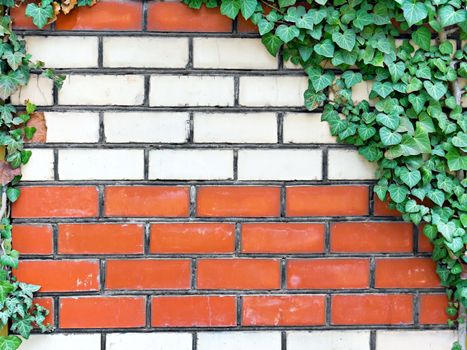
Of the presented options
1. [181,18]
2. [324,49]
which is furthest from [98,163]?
[324,49]

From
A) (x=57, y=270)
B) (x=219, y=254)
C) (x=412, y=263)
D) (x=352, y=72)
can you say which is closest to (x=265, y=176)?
(x=219, y=254)

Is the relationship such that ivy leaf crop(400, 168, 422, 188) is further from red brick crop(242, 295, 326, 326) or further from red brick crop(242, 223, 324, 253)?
red brick crop(242, 295, 326, 326)

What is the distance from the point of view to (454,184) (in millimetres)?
1821

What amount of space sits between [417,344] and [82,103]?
1212 mm

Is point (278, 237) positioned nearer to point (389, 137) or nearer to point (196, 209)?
point (196, 209)

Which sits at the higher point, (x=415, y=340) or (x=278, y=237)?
(x=278, y=237)

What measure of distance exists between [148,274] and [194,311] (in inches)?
6.8

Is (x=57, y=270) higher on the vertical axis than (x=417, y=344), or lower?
higher

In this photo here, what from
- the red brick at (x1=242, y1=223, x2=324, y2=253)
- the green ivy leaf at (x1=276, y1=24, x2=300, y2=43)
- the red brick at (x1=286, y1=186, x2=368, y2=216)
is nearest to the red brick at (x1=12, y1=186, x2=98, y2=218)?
the red brick at (x1=242, y1=223, x2=324, y2=253)

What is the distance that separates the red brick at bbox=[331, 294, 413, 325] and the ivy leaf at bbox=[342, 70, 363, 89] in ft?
2.04

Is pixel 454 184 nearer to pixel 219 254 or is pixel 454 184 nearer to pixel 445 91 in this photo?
pixel 445 91

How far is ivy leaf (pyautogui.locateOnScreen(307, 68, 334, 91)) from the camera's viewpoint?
1.80 meters

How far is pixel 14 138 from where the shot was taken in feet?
5.81

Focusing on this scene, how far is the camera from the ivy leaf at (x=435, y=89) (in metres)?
1.78
